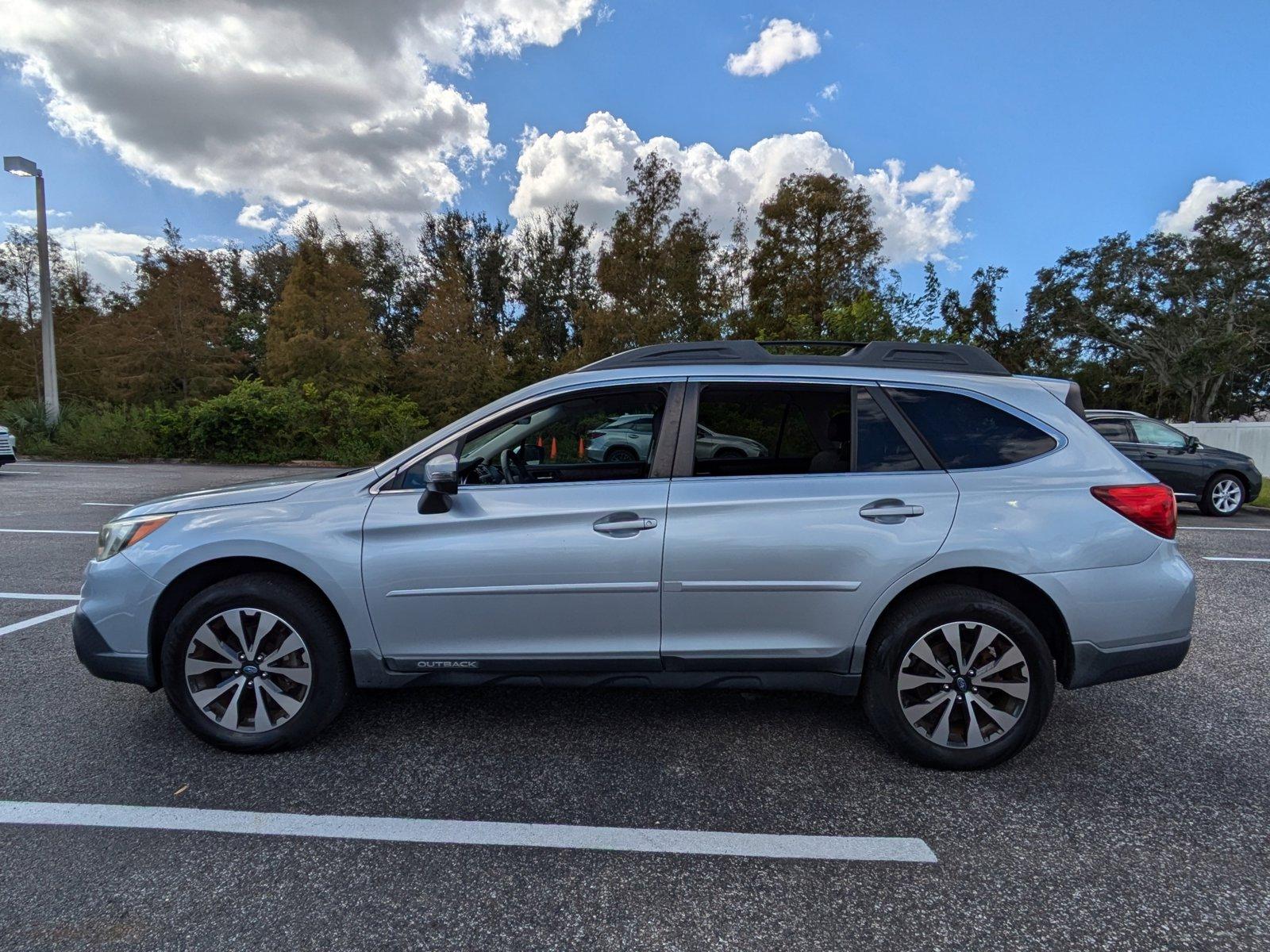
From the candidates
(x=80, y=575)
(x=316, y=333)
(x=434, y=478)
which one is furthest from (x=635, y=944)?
(x=316, y=333)

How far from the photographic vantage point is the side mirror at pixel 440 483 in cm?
297

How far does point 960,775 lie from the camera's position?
3.04 meters

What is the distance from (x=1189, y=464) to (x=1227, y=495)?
82 centimetres

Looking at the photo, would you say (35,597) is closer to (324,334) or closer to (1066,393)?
(1066,393)

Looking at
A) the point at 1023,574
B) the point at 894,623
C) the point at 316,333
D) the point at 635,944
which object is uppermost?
the point at 316,333

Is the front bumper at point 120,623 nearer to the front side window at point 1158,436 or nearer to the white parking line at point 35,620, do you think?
the white parking line at point 35,620

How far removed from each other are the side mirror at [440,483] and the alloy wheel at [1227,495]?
1296cm

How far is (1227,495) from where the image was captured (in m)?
11.4

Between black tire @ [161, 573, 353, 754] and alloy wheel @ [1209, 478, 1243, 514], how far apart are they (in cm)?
1332

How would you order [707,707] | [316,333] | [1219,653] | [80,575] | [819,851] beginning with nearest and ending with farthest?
[819,851] → [707,707] → [1219,653] → [80,575] → [316,333]

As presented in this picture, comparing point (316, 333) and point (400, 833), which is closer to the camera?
point (400, 833)

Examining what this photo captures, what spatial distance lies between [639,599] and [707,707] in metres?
1.04

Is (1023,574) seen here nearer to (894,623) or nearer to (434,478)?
(894,623)

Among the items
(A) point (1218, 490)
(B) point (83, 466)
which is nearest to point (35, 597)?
(A) point (1218, 490)
